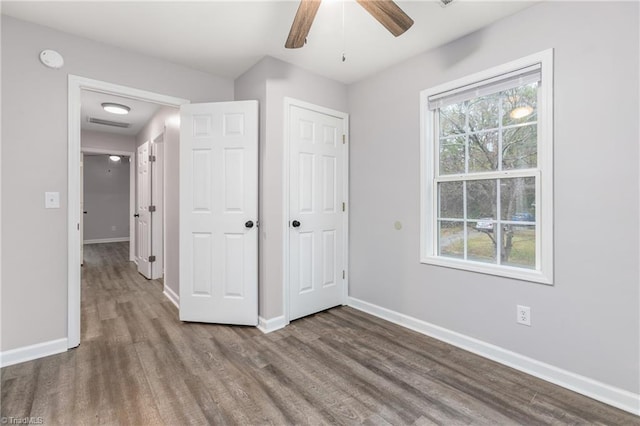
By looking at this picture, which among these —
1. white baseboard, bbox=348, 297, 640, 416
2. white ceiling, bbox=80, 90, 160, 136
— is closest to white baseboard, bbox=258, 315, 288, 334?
white baseboard, bbox=348, 297, 640, 416

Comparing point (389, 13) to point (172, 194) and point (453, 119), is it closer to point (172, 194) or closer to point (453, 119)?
point (453, 119)

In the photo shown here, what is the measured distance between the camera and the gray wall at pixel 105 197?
7.93 meters

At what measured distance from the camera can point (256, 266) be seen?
2766mm

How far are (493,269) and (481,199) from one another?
544 millimetres

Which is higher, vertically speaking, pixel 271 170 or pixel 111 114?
pixel 111 114

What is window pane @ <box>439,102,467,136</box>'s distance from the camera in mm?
2453

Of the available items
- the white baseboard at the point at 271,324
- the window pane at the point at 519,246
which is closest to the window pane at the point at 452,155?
the window pane at the point at 519,246

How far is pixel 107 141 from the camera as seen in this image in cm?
539

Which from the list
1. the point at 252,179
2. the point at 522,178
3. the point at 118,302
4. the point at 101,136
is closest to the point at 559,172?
the point at 522,178

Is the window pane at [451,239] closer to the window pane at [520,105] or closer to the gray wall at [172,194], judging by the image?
the window pane at [520,105]

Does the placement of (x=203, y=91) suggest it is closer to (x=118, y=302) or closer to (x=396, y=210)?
(x=396, y=210)

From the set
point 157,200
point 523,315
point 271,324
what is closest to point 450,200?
point 523,315

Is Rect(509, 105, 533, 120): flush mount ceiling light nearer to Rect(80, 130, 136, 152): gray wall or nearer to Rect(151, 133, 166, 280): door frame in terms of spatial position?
Rect(151, 133, 166, 280): door frame

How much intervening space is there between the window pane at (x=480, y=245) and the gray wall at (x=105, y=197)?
8910 millimetres
